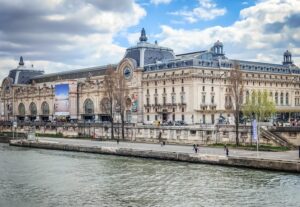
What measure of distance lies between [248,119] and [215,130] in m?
25.7

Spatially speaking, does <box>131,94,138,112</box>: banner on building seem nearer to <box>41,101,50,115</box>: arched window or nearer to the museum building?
the museum building

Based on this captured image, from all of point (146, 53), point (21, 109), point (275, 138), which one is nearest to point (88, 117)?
point (146, 53)

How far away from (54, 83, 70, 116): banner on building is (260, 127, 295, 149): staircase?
85892mm

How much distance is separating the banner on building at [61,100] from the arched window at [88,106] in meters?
6.26

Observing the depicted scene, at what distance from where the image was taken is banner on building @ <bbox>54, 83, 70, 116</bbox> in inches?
5827

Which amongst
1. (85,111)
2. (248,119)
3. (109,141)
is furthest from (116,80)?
(85,111)

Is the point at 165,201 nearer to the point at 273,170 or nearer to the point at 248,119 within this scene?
the point at 273,170

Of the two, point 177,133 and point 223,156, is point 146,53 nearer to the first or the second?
point 177,133

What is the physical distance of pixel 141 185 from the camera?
47031 mm

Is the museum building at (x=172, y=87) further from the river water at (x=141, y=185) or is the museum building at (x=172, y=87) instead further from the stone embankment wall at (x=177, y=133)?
the river water at (x=141, y=185)

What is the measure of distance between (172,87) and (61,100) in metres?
48.1

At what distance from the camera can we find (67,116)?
150m

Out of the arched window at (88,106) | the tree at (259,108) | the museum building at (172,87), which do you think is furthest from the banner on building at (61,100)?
the tree at (259,108)

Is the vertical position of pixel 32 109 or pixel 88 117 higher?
pixel 32 109
